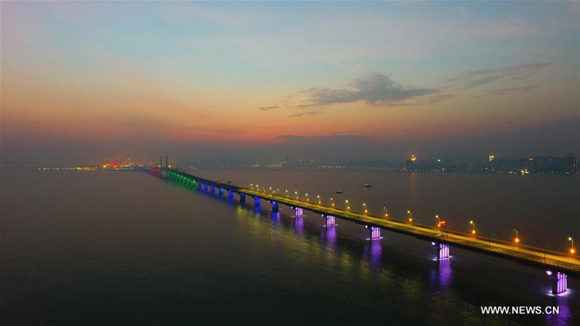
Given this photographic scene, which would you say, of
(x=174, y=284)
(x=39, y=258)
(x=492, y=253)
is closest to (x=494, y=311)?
(x=492, y=253)

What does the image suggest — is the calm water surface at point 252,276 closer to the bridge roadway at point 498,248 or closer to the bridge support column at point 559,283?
the bridge support column at point 559,283

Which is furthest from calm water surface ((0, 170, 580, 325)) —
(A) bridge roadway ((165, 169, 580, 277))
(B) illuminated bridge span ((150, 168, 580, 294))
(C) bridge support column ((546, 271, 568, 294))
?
(A) bridge roadway ((165, 169, 580, 277))

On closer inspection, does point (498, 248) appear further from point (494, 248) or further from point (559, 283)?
point (559, 283)

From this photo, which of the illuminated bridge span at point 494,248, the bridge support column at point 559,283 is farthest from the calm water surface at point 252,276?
the illuminated bridge span at point 494,248

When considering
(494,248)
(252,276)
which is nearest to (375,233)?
(494,248)

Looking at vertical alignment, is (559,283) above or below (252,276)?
above

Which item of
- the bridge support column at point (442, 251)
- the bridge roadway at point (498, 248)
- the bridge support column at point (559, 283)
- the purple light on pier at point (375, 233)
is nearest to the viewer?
the bridge roadway at point (498, 248)

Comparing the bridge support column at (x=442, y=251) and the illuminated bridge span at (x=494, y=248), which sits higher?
the illuminated bridge span at (x=494, y=248)

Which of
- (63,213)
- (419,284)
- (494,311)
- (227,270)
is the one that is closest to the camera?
(494,311)

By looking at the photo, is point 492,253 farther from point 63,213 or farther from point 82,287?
point 63,213

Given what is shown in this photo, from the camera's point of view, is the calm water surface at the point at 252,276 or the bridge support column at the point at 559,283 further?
the bridge support column at the point at 559,283

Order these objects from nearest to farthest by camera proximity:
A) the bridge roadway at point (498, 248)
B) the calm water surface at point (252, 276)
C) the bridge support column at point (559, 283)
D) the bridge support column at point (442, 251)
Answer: the calm water surface at point (252, 276)
the bridge roadway at point (498, 248)
the bridge support column at point (559, 283)
the bridge support column at point (442, 251)
